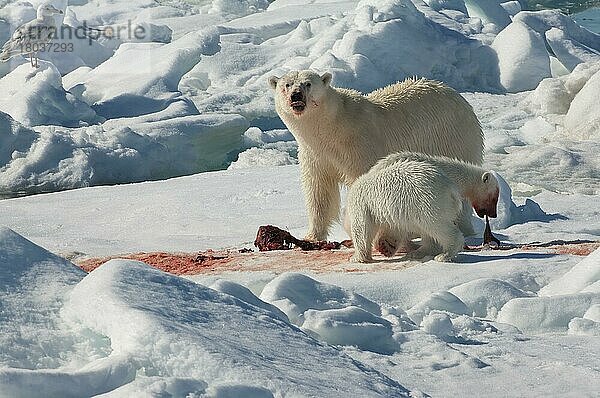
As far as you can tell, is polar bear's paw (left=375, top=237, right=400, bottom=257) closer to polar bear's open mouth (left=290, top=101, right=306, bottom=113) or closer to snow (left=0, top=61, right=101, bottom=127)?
polar bear's open mouth (left=290, top=101, right=306, bottom=113)

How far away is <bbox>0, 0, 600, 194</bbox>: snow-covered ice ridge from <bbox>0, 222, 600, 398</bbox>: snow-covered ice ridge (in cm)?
643

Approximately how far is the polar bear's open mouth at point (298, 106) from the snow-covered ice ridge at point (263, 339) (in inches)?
101

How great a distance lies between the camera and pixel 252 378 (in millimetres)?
2371

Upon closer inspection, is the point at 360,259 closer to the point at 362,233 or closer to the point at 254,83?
the point at 362,233

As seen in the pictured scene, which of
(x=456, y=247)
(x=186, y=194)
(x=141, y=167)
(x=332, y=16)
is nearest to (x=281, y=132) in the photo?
(x=141, y=167)

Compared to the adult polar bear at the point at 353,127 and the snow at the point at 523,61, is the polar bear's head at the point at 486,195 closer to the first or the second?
the adult polar bear at the point at 353,127

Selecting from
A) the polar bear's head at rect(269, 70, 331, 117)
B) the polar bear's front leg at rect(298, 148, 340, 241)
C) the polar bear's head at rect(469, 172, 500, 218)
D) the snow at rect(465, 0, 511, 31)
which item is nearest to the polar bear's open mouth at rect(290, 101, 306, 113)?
the polar bear's head at rect(269, 70, 331, 117)

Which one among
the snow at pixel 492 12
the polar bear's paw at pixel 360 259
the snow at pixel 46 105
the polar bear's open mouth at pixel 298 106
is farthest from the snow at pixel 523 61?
the polar bear's paw at pixel 360 259

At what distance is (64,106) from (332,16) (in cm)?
701

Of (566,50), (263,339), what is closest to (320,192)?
(263,339)

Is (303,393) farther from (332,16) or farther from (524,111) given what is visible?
(332,16)

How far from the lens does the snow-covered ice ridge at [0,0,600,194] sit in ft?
37.2

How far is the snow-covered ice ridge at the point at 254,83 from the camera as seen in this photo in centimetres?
1134

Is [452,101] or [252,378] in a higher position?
[252,378]
